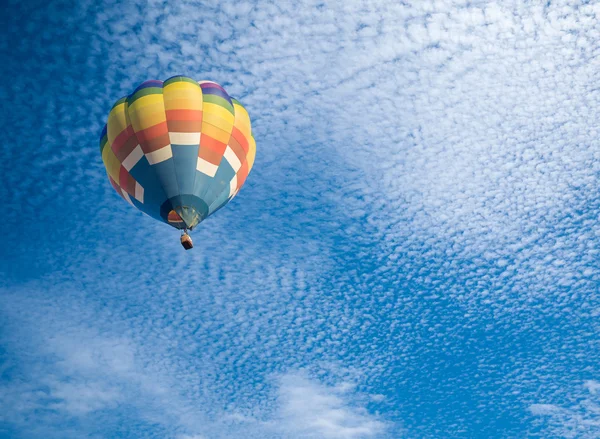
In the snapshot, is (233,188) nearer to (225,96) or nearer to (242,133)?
(242,133)

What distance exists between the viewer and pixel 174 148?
1576cm

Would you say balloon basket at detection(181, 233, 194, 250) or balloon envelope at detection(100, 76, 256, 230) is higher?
balloon envelope at detection(100, 76, 256, 230)

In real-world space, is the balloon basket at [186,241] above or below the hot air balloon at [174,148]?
below

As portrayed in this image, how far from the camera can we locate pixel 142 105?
16.0 m

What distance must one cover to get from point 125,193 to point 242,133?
4455mm

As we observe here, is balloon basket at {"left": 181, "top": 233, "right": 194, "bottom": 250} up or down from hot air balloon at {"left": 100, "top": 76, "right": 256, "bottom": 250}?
down

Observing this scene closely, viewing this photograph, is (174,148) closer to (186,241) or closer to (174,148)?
(174,148)

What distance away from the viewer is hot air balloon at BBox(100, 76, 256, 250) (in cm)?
1576

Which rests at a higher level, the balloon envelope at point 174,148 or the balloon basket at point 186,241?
the balloon envelope at point 174,148

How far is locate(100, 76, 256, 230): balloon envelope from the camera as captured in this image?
15.8 meters

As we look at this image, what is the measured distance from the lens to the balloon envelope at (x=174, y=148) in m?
15.8

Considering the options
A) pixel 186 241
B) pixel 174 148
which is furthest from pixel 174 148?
pixel 186 241

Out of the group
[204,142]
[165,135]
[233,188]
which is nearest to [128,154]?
[165,135]

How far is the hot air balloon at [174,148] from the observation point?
15.8 metres
